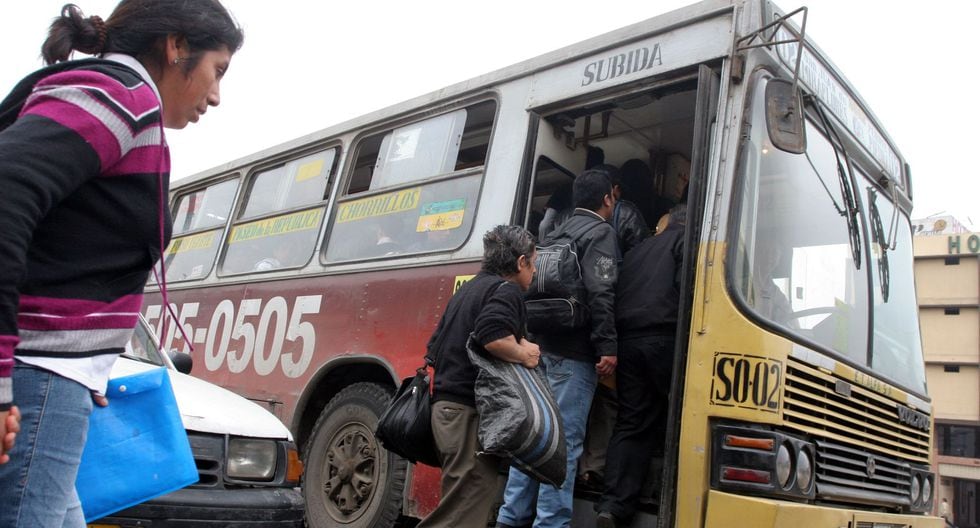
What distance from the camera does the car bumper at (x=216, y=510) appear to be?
2.89m

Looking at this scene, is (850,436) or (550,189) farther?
(550,189)

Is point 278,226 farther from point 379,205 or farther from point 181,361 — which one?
point 181,361

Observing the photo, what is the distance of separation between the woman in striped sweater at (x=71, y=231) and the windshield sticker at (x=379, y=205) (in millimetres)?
3735

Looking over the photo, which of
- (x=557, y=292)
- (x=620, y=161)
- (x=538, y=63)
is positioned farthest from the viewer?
(x=620, y=161)

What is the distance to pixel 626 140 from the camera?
17.6 ft

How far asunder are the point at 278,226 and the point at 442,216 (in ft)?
6.87

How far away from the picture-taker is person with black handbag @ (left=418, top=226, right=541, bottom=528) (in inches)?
134

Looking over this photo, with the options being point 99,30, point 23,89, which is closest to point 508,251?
point 99,30

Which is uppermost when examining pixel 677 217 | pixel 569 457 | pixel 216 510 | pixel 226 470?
pixel 677 217

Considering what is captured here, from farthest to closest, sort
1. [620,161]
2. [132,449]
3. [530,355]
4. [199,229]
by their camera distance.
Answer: [199,229], [620,161], [530,355], [132,449]

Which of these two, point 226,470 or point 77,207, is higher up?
point 77,207

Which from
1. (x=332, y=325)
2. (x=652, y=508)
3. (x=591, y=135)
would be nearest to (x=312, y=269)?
(x=332, y=325)

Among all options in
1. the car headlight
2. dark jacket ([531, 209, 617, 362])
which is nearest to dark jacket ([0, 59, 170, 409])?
the car headlight

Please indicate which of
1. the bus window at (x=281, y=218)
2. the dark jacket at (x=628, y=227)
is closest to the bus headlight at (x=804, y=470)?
the dark jacket at (x=628, y=227)
